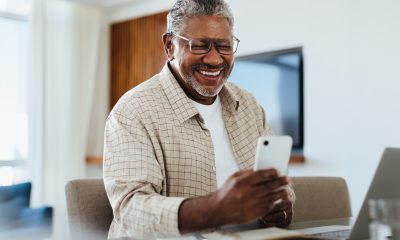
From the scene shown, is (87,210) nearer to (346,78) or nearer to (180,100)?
(180,100)

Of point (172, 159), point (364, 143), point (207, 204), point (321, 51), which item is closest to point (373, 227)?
point (207, 204)

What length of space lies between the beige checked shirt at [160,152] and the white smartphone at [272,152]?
23cm

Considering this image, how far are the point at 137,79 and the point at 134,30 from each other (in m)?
0.58

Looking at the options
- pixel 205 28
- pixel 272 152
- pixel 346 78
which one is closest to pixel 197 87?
pixel 205 28

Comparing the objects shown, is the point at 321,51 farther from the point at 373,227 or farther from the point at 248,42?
the point at 373,227

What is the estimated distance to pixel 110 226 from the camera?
3.95ft

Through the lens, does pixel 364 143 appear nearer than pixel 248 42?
Yes

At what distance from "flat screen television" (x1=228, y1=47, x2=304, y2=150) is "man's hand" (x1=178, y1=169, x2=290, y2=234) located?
2.29 metres

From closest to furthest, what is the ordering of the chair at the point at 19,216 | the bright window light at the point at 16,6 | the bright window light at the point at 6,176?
the chair at the point at 19,216 → the bright window light at the point at 6,176 → the bright window light at the point at 16,6

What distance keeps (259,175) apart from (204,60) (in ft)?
2.22

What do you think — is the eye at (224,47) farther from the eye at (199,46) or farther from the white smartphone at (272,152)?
the white smartphone at (272,152)

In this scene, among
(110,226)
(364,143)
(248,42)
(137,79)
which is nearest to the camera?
(110,226)

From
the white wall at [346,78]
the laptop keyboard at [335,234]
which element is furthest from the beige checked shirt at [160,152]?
the white wall at [346,78]

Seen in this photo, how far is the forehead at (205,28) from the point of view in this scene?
53.1 inches
